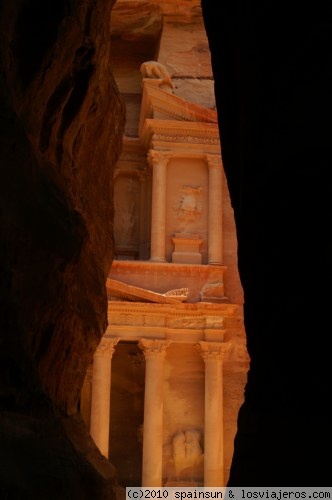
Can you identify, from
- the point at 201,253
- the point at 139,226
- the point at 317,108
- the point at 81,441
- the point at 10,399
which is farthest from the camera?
the point at 139,226

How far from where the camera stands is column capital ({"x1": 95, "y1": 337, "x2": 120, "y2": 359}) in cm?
1653

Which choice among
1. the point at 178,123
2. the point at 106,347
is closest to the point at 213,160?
the point at 178,123

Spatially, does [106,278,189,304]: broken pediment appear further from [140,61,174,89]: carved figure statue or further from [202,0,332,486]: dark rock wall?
[202,0,332,486]: dark rock wall

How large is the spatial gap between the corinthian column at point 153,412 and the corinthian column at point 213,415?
1028 mm

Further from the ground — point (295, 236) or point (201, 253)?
point (201, 253)

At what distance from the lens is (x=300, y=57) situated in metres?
2.89

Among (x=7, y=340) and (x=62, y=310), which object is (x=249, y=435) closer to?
(x=7, y=340)

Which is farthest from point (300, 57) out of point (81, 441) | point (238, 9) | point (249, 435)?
point (81, 441)

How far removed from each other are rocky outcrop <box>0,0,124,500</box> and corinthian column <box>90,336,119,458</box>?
1121cm

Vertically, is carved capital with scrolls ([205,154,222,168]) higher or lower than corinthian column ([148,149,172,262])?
higher

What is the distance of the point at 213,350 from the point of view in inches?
670

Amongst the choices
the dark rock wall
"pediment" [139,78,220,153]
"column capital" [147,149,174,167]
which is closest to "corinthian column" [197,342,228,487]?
"column capital" [147,149,174,167]

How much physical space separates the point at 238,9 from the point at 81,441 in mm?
2604

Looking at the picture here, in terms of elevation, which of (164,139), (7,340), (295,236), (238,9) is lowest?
(7,340)
